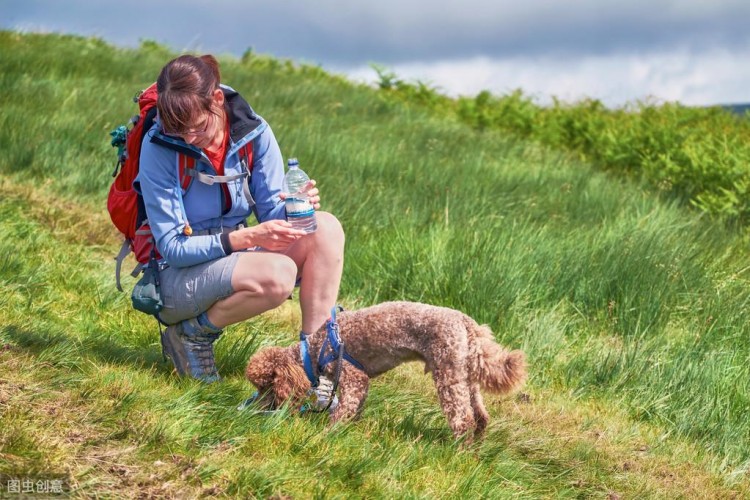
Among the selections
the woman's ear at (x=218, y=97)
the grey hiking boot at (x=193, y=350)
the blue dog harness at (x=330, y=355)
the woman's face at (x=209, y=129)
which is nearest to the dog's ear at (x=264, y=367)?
the blue dog harness at (x=330, y=355)

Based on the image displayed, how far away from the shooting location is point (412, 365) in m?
5.73

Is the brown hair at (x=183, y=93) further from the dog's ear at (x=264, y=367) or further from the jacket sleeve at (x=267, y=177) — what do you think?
the dog's ear at (x=264, y=367)

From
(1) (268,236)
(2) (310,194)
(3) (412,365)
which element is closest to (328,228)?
(2) (310,194)

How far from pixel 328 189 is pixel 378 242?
201 cm

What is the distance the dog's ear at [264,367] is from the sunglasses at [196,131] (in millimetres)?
1096

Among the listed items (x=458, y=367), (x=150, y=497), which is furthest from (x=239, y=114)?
(x=150, y=497)

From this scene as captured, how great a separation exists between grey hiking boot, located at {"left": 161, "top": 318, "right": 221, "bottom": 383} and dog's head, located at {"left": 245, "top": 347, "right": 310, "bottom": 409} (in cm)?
47

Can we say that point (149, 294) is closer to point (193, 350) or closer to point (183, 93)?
point (193, 350)

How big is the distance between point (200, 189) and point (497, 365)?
1.74 m

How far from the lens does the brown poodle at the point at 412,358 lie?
402 centimetres

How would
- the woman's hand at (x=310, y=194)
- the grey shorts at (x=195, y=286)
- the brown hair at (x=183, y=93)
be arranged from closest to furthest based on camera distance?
the brown hair at (x=183, y=93)
the woman's hand at (x=310, y=194)
the grey shorts at (x=195, y=286)

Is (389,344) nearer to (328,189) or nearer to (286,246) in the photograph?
(286,246)

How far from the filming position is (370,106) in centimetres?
1591

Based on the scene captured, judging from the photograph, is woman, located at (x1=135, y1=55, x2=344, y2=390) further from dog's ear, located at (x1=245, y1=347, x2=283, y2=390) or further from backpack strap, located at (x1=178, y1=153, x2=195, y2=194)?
dog's ear, located at (x1=245, y1=347, x2=283, y2=390)
